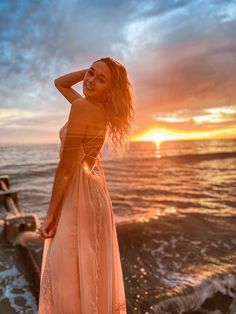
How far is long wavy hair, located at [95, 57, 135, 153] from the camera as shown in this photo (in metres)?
2.46

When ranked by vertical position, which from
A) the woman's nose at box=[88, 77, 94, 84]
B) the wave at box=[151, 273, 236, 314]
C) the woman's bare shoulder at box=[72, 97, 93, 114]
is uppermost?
the woman's nose at box=[88, 77, 94, 84]

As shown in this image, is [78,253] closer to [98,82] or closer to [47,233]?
[47,233]

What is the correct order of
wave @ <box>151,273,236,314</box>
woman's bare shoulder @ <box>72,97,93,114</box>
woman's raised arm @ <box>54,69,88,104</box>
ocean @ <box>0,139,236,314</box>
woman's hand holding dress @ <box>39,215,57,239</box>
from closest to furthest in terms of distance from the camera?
woman's bare shoulder @ <box>72,97,93,114</box> < woman's hand holding dress @ <box>39,215,57,239</box> < woman's raised arm @ <box>54,69,88,104</box> < wave @ <box>151,273,236,314</box> < ocean @ <box>0,139,236,314</box>

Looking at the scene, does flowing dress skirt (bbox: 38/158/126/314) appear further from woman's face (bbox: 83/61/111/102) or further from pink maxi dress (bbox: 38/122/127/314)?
woman's face (bbox: 83/61/111/102)

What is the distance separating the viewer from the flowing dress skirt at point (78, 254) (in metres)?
2.34

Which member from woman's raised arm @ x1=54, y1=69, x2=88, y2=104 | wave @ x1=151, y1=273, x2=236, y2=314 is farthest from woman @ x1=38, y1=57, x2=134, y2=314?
wave @ x1=151, y1=273, x2=236, y2=314

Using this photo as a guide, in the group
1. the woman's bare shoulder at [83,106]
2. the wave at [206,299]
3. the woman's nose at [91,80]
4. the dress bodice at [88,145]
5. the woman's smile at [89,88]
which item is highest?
the woman's nose at [91,80]

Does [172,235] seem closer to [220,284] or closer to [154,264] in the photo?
[154,264]

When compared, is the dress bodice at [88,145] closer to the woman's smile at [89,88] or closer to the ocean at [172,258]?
the woman's smile at [89,88]

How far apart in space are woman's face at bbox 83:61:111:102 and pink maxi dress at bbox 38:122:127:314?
0.36 metres

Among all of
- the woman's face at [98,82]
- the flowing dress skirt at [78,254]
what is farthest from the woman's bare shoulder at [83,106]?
the flowing dress skirt at [78,254]

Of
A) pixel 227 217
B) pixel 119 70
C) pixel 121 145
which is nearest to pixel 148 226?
pixel 227 217

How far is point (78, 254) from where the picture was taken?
2342 mm

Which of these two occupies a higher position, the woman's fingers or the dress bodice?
the dress bodice
